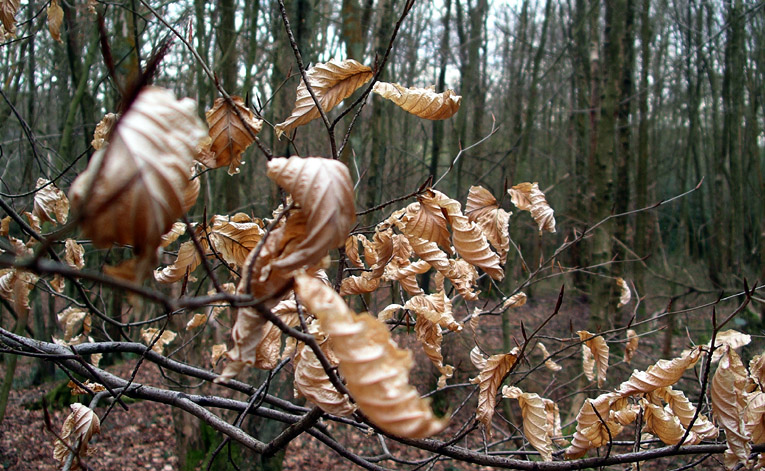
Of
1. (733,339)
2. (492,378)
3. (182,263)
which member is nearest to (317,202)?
(182,263)

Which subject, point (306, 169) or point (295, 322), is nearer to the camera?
point (306, 169)

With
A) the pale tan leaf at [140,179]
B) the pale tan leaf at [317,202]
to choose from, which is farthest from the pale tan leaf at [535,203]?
the pale tan leaf at [140,179]

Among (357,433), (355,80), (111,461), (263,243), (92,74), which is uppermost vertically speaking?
(92,74)

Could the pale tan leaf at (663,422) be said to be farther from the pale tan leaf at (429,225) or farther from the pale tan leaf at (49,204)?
the pale tan leaf at (49,204)

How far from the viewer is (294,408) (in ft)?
6.09

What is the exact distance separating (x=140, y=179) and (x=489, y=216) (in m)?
1.37

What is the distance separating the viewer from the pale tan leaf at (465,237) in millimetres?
1286

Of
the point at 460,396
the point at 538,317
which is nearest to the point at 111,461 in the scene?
the point at 460,396

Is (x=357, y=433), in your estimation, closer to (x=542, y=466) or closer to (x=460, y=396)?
(x=460, y=396)

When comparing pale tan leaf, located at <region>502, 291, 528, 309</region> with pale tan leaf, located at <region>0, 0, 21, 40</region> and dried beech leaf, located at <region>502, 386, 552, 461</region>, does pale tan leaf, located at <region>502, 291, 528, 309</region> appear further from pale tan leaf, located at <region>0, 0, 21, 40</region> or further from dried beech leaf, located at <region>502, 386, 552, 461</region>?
pale tan leaf, located at <region>0, 0, 21, 40</region>

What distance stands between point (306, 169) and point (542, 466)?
3.54ft

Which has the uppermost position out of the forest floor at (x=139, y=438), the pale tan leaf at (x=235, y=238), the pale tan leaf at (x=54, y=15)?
the pale tan leaf at (x=54, y=15)

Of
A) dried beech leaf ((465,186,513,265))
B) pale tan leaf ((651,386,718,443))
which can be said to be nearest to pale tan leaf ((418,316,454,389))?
dried beech leaf ((465,186,513,265))

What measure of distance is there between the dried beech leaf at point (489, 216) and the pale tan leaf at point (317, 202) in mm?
1025
